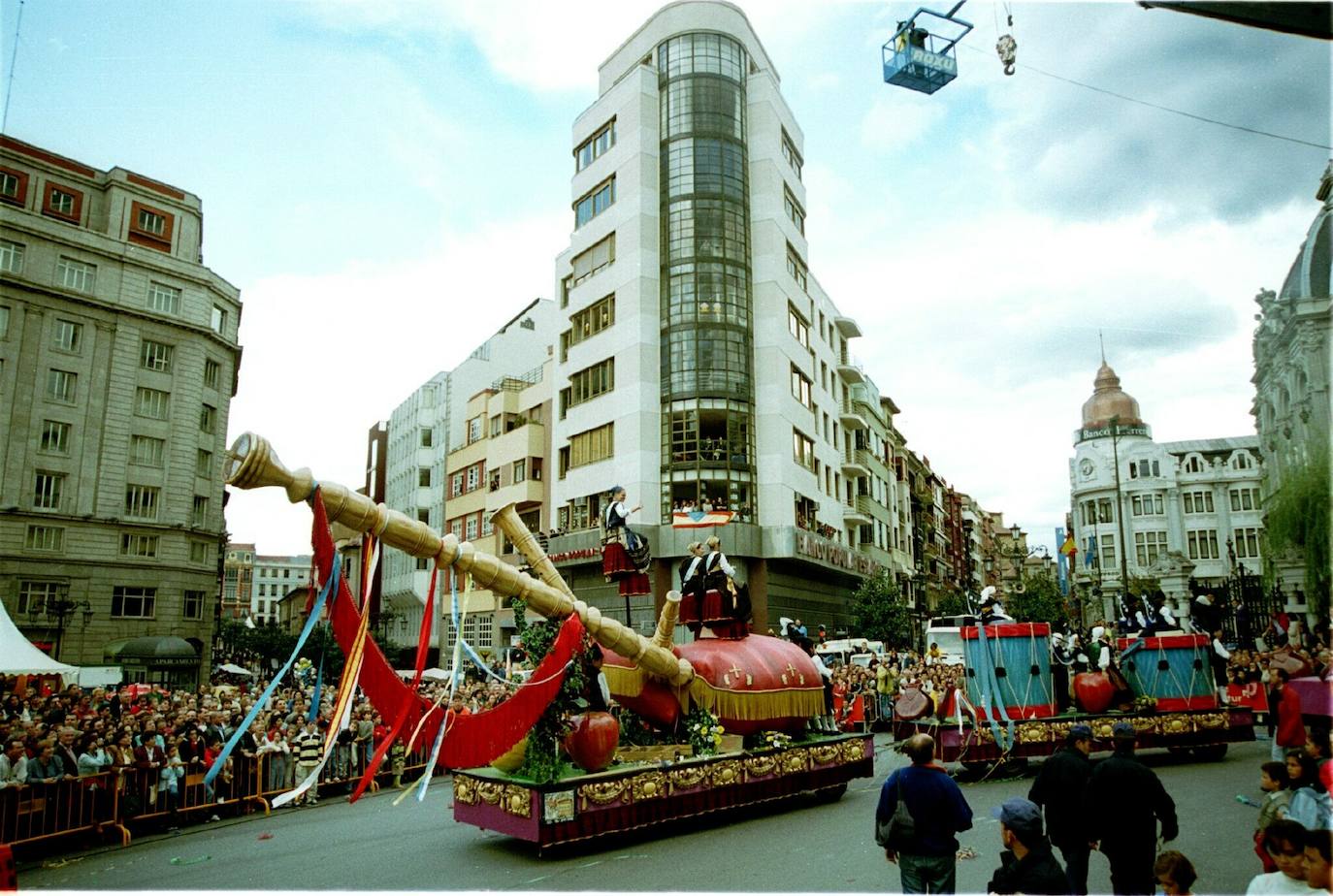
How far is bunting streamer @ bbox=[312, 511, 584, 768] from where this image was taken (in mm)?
7180

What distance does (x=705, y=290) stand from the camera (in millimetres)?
37125

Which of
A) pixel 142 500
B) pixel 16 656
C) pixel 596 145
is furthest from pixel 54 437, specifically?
pixel 596 145

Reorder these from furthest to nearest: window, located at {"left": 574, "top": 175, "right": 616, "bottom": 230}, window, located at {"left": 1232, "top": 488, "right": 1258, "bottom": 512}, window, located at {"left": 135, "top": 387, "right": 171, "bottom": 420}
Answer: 1. window, located at {"left": 1232, "top": 488, "right": 1258, "bottom": 512}
2. window, located at {"left": 135, "top": 387, "right": 171, "bottom": 420}
3. window, located at {"left": 574, "top": 175, "right": 616, "bottom": 230}

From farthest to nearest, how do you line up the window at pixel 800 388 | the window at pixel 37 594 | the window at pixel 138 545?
the window at pixel 800 388
the window at pixel 138 545
the window at pixel 37 594

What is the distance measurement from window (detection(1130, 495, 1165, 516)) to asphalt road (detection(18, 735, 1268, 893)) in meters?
65.1

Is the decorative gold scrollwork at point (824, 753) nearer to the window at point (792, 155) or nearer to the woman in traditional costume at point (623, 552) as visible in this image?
the woman in traditional costume at point (623, 552)

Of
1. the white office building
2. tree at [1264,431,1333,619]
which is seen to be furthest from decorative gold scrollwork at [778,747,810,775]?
the white office building

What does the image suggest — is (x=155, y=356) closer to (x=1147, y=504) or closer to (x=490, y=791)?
(x=490, y=791)

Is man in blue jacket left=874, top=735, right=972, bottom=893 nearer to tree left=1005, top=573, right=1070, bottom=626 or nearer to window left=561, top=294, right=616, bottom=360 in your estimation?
window left=561, top=294, right=616, bottom=360

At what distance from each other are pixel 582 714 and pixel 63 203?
139ft

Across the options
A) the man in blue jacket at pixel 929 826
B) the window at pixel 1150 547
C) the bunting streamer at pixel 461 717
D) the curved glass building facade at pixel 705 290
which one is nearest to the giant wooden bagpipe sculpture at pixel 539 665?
the bunting streamer at pixel 461 717

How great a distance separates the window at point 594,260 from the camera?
39.3m

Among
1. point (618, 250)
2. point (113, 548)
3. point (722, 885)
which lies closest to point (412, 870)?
point (722, 885)

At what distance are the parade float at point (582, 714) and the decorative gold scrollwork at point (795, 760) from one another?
24 mm
